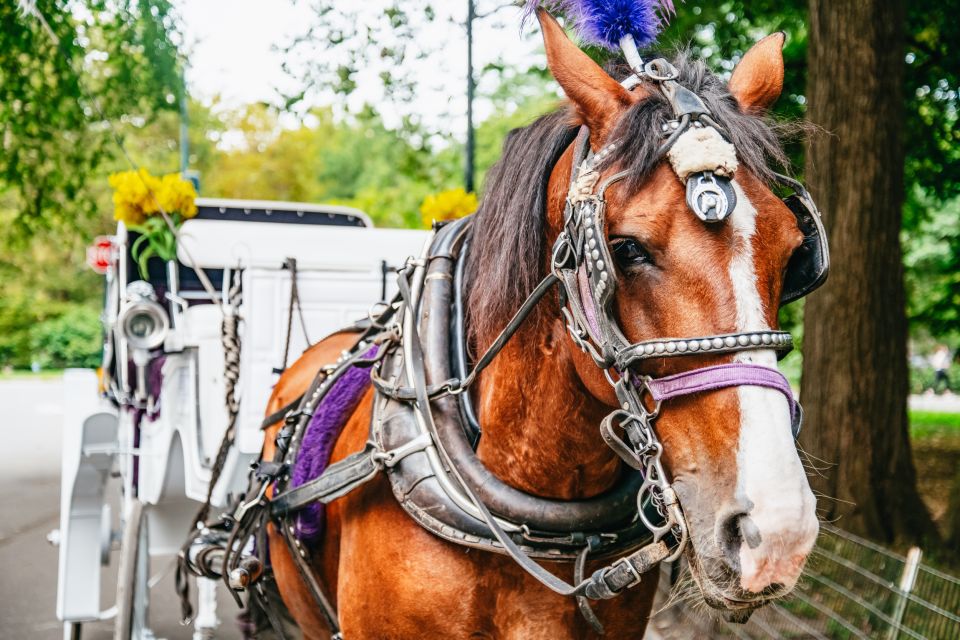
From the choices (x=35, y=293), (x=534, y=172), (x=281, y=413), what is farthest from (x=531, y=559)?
(x=35, y=293)

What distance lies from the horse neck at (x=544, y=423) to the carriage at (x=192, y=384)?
5.33ft

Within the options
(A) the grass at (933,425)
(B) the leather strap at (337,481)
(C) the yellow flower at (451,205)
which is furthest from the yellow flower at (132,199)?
(A) the grass at (933,425)

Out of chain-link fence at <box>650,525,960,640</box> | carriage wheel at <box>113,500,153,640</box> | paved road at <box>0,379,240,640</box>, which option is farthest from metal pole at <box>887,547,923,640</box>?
paved road at <box>0,379,240,640</box>

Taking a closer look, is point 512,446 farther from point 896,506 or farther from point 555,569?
point 896,506

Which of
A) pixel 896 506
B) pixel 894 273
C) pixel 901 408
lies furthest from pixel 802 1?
pixel 896 506

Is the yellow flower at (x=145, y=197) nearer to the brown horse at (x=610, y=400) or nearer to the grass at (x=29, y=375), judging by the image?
the brown horse at (x=610, y=400)

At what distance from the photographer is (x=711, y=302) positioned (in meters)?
1.49

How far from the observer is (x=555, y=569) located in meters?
1.97

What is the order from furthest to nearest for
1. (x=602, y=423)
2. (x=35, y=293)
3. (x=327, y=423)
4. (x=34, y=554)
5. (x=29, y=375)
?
(x=35, y=293), (x=29, y=375), (x=34, y=554), (x=327, y=423), (x=602, y=423)

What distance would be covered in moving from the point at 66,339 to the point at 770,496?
107ft

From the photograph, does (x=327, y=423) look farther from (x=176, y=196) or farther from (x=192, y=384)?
(x=176, y=196)

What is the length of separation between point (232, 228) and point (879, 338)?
3810mm

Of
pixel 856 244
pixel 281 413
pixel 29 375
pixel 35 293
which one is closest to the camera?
pixel 281 413

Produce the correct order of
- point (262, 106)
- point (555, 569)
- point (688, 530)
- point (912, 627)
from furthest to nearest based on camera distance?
point (262, 106), point (912, 627), point (555, 569), point (688, 530)
